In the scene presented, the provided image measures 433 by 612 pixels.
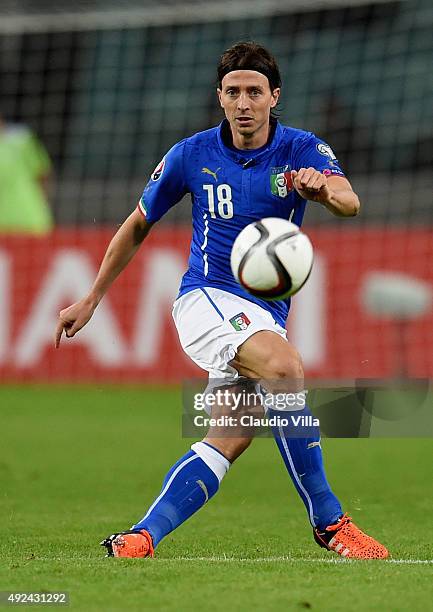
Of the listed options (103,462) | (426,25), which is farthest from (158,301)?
(426,25)

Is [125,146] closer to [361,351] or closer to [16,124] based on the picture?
[16,124]

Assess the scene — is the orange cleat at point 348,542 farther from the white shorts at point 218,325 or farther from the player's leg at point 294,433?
the white shorts at point 218,325

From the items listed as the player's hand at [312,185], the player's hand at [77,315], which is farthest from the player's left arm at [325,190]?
the player's hand at [77,315]

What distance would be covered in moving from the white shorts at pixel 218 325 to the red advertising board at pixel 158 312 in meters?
6.52

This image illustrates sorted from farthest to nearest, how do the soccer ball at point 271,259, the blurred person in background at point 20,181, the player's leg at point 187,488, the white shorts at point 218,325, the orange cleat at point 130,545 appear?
the blurred person in background at point 20,181
the white shorts at point 218,325
the player's leg at point 187,488
the orange cleat at point 130,545
the soccer ball at point 271,259

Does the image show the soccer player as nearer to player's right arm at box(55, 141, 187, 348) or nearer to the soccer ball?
player's right arm at box(55, 141, 187, 348)

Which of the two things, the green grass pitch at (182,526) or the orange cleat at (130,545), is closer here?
the green grass pitch at (182,526)

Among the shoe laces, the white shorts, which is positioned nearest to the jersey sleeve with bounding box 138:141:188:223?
the white shorts

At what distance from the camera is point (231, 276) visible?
536 cm

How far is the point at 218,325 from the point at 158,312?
6.96 m

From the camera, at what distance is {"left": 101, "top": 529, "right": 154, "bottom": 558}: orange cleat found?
193 inches

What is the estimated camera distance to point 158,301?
478 inches

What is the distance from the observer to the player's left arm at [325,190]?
15.8ft

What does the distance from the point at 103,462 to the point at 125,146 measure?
30.4 feet
